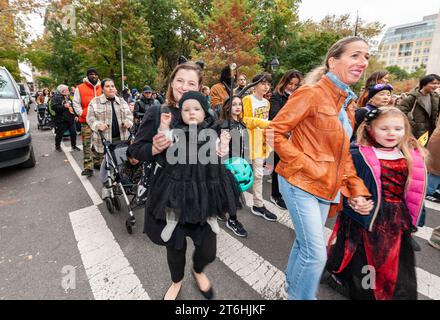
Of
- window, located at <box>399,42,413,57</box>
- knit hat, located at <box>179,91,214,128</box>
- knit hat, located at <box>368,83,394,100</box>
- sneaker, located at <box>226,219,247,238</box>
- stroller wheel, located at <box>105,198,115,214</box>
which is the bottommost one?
sneaker, located at <box>226,219,247,238</box>

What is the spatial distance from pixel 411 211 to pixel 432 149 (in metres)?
2.90

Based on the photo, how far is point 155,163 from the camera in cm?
200

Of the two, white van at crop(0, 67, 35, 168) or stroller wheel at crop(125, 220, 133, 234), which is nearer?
stroller wheel at crop(125, 220, 133, 234)

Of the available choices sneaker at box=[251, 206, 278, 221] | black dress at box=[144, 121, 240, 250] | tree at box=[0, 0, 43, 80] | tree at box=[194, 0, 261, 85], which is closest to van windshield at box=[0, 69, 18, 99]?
black dress at box=[144, 121, 240, 250]

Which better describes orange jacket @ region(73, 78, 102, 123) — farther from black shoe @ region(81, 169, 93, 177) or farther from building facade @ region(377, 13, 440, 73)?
building facade @ region(377, 13, 440, 73)

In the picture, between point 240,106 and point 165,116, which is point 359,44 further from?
point 240,106

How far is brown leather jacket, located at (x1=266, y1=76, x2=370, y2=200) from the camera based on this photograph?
6.02 feet

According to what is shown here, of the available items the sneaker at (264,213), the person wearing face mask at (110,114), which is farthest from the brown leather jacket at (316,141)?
the person wearing face mask at (110,114)

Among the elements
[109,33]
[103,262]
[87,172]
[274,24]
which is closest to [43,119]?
[87,172]

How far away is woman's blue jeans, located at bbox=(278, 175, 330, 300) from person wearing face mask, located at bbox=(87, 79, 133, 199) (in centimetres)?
349

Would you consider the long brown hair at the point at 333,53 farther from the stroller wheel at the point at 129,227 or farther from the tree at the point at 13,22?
the tree at the point at 13,22

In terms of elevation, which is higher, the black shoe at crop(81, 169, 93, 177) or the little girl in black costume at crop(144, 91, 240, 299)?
the little girl in black costume at crop(144, 91, 240, 299)

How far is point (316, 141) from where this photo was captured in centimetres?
188
